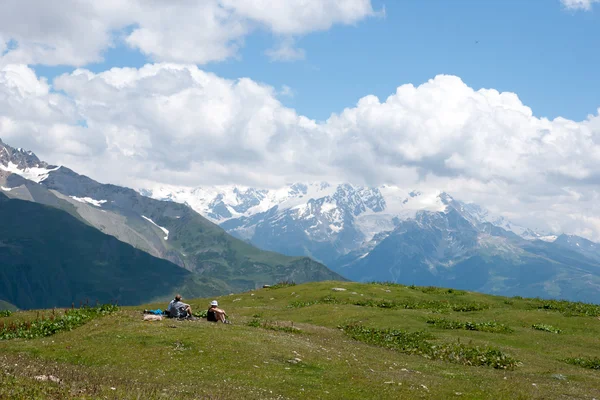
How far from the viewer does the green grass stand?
22.7m

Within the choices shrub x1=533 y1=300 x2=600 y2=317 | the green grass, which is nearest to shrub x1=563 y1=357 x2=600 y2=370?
the green grass

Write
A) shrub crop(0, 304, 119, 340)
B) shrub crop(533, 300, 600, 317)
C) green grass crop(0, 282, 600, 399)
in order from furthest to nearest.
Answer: shrub crop(533, 300, 600, 317) < shrub crop(0, 304, 119, 340) < green grass crop(0, 282, 600, 399)

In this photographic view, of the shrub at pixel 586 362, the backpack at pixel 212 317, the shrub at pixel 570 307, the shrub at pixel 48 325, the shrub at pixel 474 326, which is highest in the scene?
the shrub at pixel 570 307

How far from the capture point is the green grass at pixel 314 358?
2273 cm

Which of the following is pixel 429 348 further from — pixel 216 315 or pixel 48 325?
pixel 48 325

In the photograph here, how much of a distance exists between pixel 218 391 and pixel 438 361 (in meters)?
19.4

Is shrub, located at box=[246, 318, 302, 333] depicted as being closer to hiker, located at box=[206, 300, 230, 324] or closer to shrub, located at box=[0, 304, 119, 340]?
hiker, located at box=[206, 300, 230, 324]

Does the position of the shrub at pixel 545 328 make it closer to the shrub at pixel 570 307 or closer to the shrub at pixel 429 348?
the shrub at pixel 570 307

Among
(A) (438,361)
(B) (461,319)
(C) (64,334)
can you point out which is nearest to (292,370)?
(A) (438,361)

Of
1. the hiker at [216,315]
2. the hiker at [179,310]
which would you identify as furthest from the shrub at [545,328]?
the hiker at [179,310]

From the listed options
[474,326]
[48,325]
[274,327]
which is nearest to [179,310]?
[274,327]

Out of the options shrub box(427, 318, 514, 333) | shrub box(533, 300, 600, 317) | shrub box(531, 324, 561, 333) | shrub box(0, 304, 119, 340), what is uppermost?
shrub box(533, 300, 600, 317)

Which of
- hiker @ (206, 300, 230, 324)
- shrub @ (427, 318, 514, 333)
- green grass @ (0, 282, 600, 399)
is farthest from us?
shrub @ (427, 318, 514, 333)

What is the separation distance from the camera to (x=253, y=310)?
55844mm
